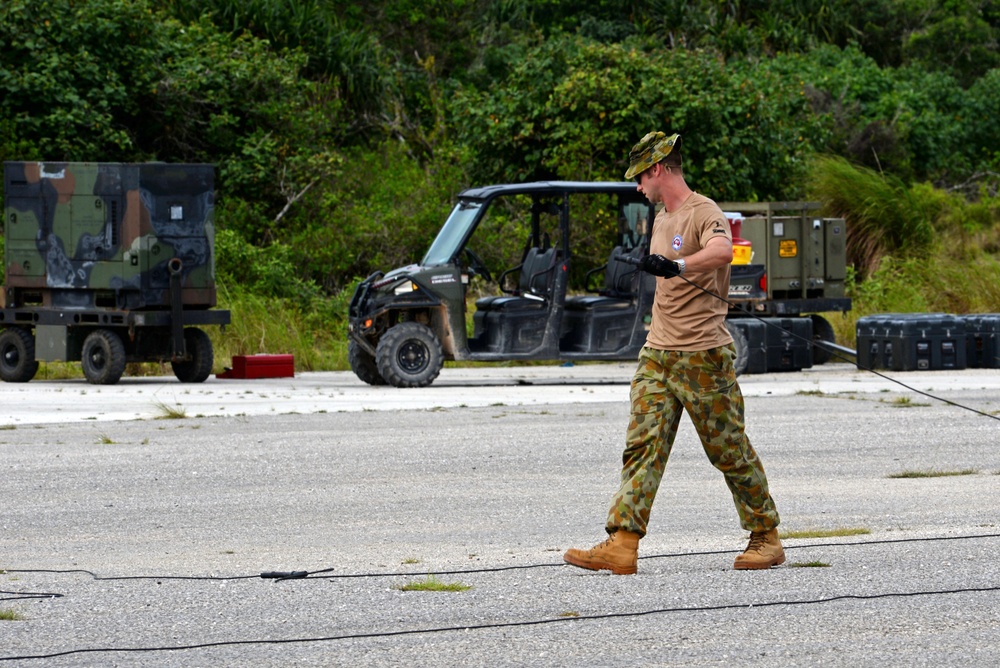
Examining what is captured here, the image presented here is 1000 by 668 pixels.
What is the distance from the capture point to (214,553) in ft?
25.3

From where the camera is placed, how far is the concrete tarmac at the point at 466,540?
577cm

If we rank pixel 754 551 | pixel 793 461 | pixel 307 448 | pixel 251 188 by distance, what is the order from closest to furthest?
1. pixel 754 551
2. pixel 793 461
3. pixel 307 448
4. pixel 251 188

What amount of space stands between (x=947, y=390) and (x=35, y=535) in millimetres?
11028

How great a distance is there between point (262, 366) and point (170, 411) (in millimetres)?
5095

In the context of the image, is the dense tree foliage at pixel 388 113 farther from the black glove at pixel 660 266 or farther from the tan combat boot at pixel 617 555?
the black glove at pixel 660 266

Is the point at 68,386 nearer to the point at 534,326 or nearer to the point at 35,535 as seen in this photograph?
the point at 534,326

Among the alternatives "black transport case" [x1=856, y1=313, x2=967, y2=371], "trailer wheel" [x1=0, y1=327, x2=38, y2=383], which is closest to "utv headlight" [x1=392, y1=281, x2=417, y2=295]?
"trailer wheel" [x1=0, y1=327, x2=38, y2=383]

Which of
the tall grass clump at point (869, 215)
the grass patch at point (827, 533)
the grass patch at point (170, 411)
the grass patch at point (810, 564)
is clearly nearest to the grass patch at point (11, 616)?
the grass patch at point (810, 564)

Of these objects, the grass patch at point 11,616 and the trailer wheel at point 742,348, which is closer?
the grass patch at point 11,616

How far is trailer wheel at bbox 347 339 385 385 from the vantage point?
18156 millimetres

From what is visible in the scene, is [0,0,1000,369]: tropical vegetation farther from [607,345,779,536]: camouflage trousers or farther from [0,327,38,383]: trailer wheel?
[607,345,779,536]: camouflage trousers

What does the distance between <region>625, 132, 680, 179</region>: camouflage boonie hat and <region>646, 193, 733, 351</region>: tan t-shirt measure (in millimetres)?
244

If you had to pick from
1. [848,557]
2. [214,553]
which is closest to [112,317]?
[214,553]

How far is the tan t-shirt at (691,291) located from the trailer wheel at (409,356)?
10571 mm
